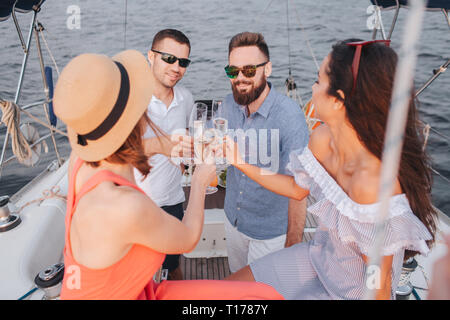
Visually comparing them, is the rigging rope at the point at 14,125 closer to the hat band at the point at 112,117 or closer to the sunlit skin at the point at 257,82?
the hat band at the point at 112,117

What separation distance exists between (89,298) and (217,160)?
36.9 inches

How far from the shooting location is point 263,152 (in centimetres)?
225

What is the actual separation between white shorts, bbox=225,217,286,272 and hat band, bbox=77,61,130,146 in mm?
1542

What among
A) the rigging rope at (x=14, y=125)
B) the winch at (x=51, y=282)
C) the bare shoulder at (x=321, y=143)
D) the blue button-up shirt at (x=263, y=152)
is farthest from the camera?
the blue button-up shirt at (x=263, y=152)

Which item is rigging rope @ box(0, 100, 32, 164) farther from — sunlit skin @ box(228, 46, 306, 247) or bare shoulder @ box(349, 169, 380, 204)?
bare shoulder @ box(349, 169, 380, 204)

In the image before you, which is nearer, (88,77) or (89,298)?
(88,77)

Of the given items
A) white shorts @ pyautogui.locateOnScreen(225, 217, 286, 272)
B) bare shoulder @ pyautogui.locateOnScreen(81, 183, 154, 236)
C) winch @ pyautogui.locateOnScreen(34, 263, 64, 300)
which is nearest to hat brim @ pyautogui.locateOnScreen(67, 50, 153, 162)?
bare shoulder @ pyautogui.locateOnScreen(81, 183, 154, 236)

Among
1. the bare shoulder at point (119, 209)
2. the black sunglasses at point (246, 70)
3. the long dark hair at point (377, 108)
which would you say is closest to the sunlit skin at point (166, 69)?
the black sunglasses at point (246, 70)

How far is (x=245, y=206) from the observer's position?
2379mm

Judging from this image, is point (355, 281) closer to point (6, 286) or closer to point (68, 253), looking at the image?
point (68, 253)

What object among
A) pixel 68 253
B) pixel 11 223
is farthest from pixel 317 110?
pixel 11 223

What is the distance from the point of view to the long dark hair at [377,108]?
1.37 m

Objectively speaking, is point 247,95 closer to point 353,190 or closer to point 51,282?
point 353,190

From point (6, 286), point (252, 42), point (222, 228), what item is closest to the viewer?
point (6, 286)
